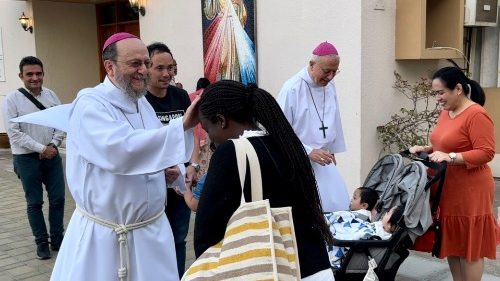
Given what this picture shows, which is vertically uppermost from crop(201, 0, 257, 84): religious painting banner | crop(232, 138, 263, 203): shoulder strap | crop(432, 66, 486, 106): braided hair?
crop(201, 0, 257, 84): religious painting banner

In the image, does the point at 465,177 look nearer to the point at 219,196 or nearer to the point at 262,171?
the point at 262,171

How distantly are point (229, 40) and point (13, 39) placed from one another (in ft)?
24.8

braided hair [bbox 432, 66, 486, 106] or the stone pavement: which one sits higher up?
braided hair [bbox 432, 66, 486, 106]

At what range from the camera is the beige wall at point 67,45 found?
12.5m

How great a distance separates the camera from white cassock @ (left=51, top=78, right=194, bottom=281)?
2.35 metres

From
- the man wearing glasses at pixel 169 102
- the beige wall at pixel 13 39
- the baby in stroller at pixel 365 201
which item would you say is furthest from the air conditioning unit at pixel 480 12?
the beige wall at pixel 13 39

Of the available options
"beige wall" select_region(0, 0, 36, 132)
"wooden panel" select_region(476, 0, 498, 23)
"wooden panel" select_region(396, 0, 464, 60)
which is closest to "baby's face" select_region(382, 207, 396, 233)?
"wooden panel" select_region(396, 0, 464, 60)

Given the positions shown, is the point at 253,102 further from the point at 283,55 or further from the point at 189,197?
the point at 283,55

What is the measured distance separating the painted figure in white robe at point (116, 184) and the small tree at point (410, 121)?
13.4 ft

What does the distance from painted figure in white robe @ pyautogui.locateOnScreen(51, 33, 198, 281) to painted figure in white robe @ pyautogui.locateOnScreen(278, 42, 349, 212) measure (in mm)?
1666

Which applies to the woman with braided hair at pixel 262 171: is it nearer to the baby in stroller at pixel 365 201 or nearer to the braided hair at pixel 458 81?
the baby in stroller at pixel 365 201

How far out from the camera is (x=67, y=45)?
12742 millimetres

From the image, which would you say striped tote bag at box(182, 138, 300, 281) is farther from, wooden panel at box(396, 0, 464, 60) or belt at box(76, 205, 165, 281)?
wooden panel at box(396, 0, 464, 60)

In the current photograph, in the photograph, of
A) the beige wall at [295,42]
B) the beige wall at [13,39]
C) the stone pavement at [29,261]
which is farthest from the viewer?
the beige wall at [13,39]
